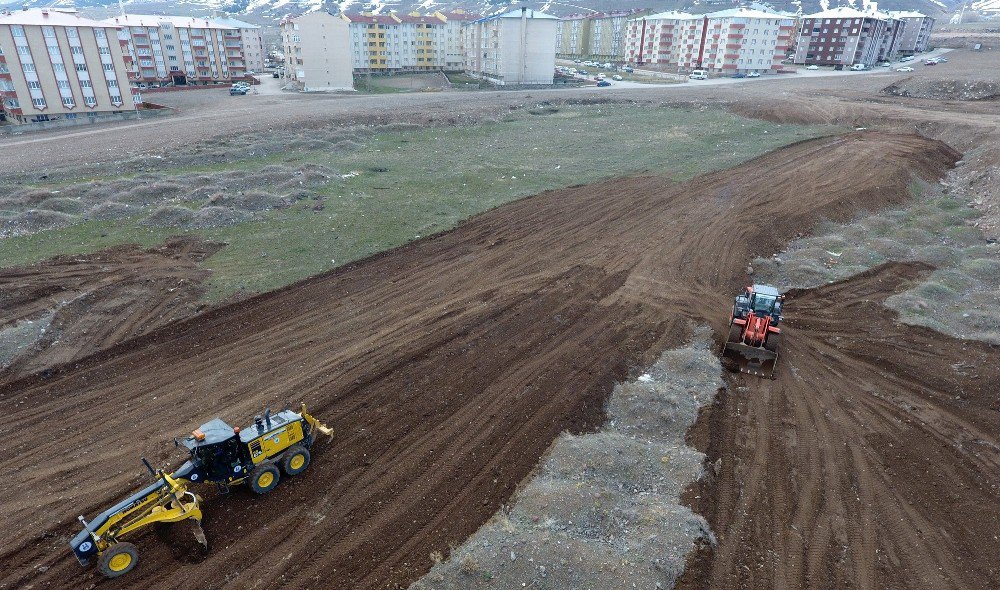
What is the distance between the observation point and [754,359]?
1537 cm

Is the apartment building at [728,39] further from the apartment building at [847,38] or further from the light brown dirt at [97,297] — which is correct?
the light brown dirt at [97,297]

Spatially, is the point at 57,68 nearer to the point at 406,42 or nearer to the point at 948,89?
the point at 406,42

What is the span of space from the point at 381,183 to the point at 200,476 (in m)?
23.0

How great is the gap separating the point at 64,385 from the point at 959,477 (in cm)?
2192

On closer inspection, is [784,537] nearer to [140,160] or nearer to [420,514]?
[420,514]

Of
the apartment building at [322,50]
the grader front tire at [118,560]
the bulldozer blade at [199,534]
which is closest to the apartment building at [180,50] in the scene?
the apartment building at [322,50]

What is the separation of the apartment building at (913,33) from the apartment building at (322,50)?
10368 centimetres

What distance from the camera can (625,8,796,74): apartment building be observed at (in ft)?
278

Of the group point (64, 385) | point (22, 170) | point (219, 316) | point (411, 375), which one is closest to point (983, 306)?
point (411, 375)

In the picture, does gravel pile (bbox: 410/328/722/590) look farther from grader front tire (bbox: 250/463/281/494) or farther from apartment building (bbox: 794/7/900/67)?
apartment building (bbox: 794/7/900/67)

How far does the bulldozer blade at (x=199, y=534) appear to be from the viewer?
933 centimetres

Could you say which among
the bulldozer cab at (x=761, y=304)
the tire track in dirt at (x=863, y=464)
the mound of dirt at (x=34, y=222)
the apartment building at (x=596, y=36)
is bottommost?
the tire track in dirt at (x=863, y=464)

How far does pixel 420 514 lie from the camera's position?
10.3 meters

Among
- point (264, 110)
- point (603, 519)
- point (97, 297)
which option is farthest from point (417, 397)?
point (264, 110)
